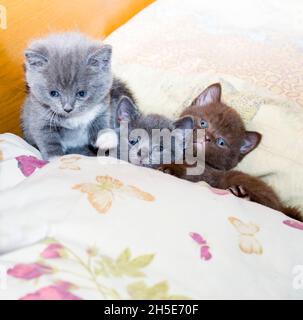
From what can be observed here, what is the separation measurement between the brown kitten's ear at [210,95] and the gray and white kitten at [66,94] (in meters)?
0.29

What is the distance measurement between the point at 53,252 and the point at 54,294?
3.3 inches

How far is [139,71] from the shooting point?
5.02ft

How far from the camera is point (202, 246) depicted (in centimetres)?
80

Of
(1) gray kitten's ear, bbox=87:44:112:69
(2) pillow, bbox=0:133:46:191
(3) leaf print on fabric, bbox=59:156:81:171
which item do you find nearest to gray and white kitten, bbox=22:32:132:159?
(1) gray kitten's ear, bbox=87:44:112:69

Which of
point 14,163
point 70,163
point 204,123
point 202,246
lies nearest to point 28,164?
point 14,163

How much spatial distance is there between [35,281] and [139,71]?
3.31ft

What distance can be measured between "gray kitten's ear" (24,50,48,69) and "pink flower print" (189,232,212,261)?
0.69 meters

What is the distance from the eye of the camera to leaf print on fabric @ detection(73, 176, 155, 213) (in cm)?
81

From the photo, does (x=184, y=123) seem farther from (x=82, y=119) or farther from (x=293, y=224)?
(x=293, y=224)

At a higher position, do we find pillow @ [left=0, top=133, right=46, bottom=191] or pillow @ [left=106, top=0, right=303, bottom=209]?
pillow @ [left=106, top=0, right=303, bottom=209]

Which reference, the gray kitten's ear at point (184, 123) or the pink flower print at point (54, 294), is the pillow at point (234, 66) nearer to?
the gray kitten's ear at point (184, 123)

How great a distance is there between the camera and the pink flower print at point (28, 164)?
1038 millimetres

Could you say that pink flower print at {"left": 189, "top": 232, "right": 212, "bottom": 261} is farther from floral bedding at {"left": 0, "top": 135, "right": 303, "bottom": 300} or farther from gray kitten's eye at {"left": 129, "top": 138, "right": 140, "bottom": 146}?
gray kitten's eye at {"left": 129, "top": 138, "right": 140, "bottom": 146}

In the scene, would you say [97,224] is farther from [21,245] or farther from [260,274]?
[260,274]
